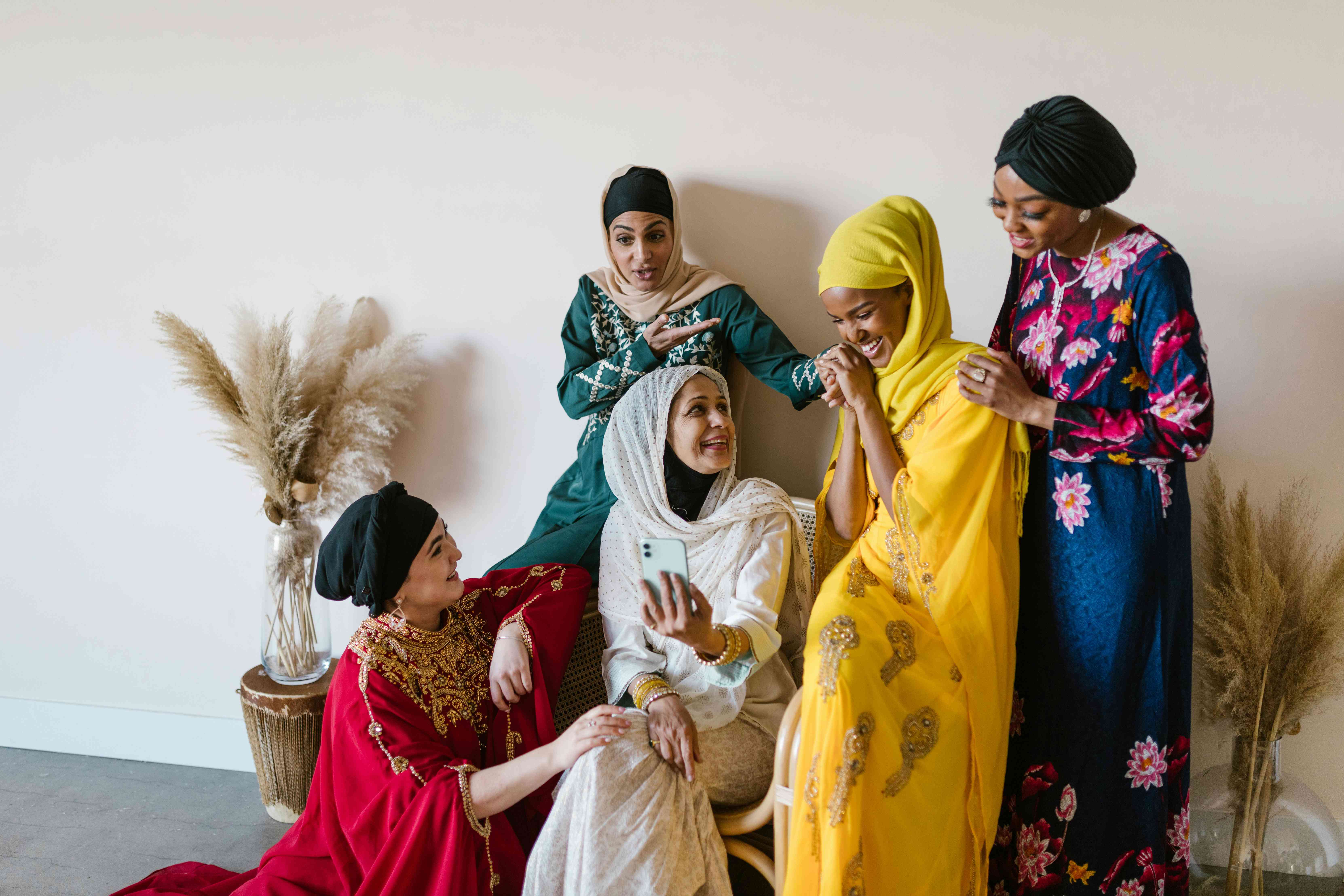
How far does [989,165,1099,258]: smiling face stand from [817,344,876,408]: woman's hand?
0.40 m

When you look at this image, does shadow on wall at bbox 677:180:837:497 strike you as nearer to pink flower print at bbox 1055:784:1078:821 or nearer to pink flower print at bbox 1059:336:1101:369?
pink flower print at bbox 1059:336:1101:369

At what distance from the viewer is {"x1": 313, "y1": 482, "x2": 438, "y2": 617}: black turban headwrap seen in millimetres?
1883

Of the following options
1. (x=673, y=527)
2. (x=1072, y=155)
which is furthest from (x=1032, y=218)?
(x=673, y=527)

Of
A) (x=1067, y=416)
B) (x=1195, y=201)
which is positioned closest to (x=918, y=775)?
(x=1067, y=416)

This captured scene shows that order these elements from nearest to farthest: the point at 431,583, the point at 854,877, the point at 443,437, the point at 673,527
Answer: the point at 854,877, the point at 431,583, the point at 673,527, the point at 443,437

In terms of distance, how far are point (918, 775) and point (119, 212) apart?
119 inches

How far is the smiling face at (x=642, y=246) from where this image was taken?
2.40 m

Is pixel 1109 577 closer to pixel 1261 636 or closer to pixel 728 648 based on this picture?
pixel 1261 636

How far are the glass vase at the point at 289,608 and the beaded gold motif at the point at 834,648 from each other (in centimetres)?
170

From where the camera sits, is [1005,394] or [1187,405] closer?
[1187,405]

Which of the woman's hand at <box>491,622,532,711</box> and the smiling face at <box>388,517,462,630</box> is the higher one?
the smiling face at <box>388,517,462,630</box>

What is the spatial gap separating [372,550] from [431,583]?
17 cm

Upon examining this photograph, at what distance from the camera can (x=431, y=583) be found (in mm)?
1971

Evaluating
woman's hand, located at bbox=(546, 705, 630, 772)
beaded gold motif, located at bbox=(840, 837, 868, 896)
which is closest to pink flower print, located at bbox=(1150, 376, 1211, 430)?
beaded gold motif, located at bbox=(840, 837, 868, 896)
